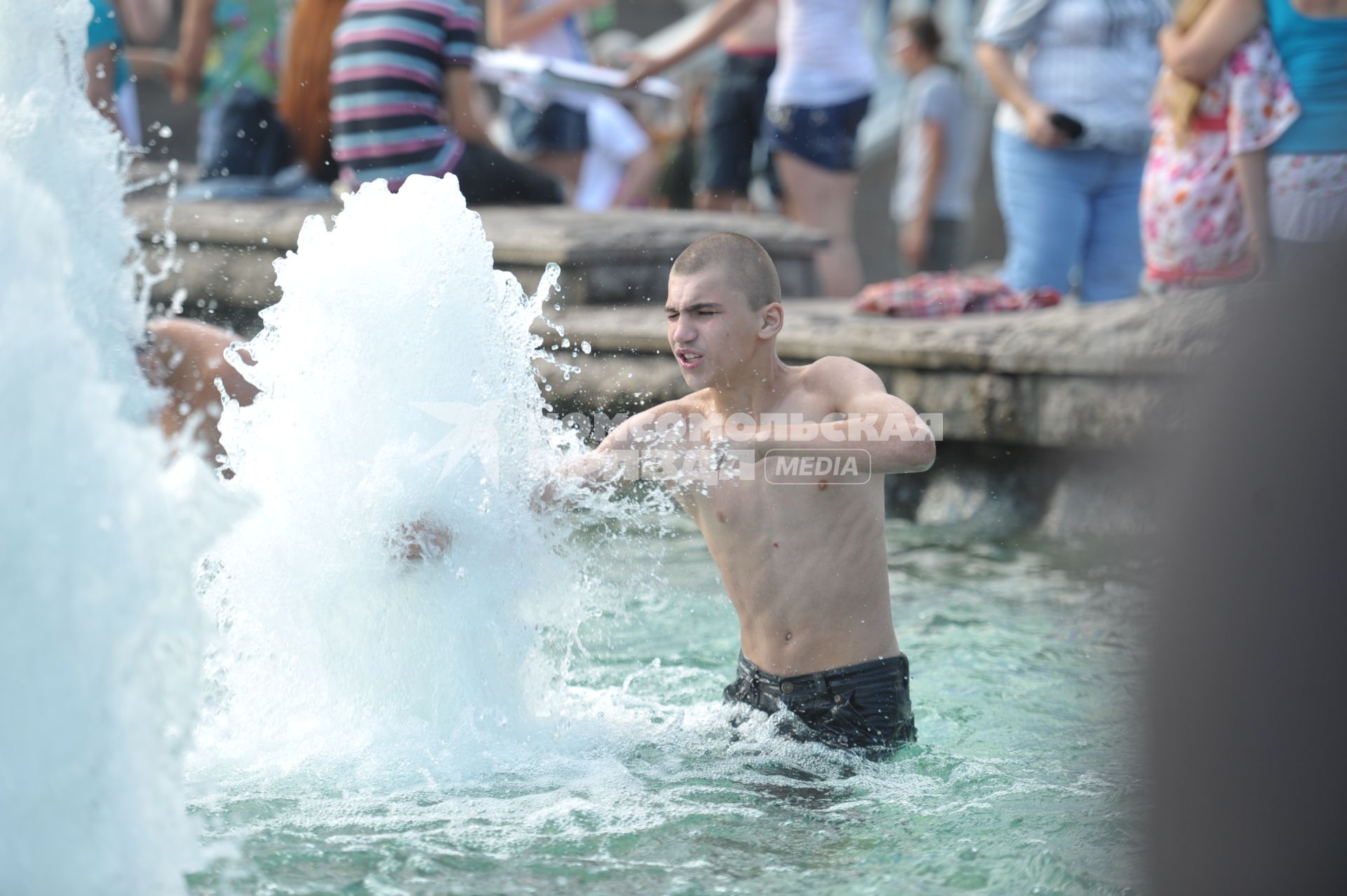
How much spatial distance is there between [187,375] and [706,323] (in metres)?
1.36

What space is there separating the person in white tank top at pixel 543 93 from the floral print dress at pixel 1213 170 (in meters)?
3.20

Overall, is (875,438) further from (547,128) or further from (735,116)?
(547,128)

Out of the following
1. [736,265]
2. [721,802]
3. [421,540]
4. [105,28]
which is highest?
[105,28]

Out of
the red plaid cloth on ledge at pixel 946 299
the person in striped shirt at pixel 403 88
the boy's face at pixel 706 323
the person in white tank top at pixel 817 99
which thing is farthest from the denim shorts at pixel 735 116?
the boy's face at pixel 706 323

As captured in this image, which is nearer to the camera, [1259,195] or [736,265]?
[736,265]

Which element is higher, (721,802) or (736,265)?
(736,265)

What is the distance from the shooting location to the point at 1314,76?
428 centimetres

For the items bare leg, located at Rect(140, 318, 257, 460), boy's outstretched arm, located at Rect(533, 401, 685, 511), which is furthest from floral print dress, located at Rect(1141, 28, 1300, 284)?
bare leg, located at Rect(140, 318, 257, 460)

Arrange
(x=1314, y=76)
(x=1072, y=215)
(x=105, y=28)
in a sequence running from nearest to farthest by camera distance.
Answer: (x=1314, y=76) < (x=1072, y=215) < (x=105, y=28)

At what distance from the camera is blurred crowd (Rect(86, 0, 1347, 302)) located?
438cm

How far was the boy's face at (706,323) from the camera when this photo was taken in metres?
3.10

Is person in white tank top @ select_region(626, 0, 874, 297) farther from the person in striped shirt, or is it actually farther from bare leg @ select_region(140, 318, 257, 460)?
bare leg @ select_region(140, 318, 257, 460)

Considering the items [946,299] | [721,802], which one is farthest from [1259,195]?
[721,802]

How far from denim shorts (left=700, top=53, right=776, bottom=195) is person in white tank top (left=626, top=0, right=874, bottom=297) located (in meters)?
0.24
